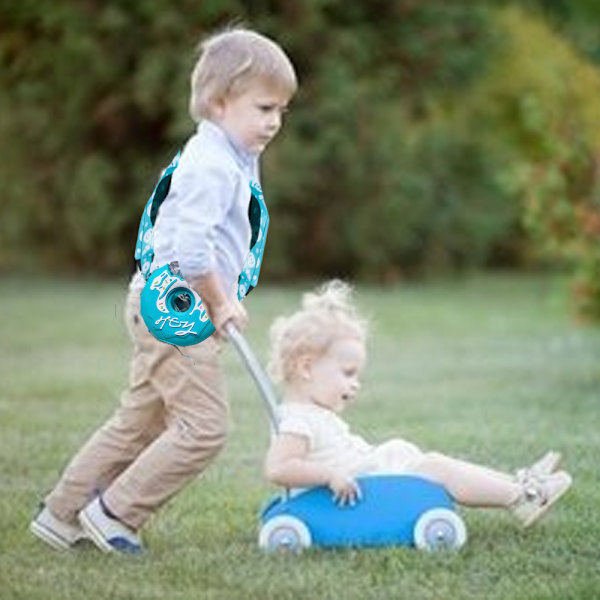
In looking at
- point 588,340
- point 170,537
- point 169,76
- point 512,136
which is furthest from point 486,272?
point 170,537

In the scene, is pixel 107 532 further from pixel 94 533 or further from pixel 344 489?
pixel 344 489

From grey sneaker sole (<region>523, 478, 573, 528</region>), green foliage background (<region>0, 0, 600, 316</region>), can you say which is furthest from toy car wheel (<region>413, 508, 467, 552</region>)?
green foliage background (<region>0, 0, 600, 316</region>)

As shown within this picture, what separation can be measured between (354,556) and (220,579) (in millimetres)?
451

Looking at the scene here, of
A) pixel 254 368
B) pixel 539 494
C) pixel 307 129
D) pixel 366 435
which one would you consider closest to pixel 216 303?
pixel 254 368

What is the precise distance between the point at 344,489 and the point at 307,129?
13563 millimetres

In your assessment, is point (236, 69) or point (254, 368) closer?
point (254, 368)

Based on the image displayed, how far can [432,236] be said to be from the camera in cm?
1975

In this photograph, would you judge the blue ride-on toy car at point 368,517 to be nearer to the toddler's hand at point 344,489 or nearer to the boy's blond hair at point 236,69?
the toddler's hand at point 344,489

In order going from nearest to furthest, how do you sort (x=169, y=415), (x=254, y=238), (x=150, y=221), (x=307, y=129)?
(x=169, y=415)
(x=150, y=221)
(x=254, y=238)
(x=307, y=129)

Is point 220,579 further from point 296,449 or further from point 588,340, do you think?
point 588,340

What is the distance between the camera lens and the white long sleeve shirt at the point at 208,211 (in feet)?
17.6

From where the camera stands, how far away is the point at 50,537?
5664mm

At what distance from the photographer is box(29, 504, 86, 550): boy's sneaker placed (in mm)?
5645

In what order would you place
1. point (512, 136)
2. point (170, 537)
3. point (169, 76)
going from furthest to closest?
1. point (512, 136)
2. point (169, 76)
3. point (170, 537)
